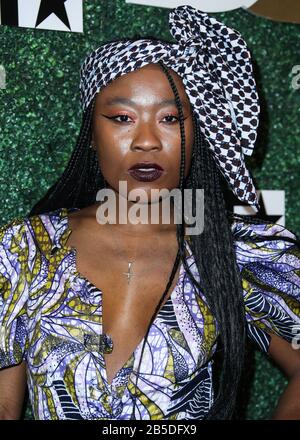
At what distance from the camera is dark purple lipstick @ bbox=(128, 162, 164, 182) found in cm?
136

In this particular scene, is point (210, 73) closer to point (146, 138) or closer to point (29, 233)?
point (146, 138)

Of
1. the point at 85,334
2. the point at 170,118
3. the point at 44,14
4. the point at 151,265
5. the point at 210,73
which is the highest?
the point at 44,14

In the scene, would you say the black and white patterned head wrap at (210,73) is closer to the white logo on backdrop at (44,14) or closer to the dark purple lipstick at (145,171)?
the dark purple lipstick at (145,171)

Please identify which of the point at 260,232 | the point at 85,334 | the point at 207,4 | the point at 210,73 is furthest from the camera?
the point at 207,4

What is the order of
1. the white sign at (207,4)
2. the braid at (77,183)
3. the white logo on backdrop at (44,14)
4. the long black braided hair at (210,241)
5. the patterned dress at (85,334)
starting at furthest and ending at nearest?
the white sign at (207,4)
the white logo on backdrop at (44,14)
the braid at (77,183)
the long black braided hair at (210,241)
the patterned dress at (85,334)

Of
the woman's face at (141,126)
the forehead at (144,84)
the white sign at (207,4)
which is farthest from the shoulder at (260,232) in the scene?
the white sign at (207,4)

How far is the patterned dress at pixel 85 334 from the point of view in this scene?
1.32 m

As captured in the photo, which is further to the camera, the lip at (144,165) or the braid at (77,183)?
the braid at (77,183)

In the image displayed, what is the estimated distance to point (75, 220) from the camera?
151 centimetres

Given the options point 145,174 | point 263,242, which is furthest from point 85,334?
point 263,242

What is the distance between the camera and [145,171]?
136 centimetres

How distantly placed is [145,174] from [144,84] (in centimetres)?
19

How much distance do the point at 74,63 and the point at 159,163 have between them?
516mm
